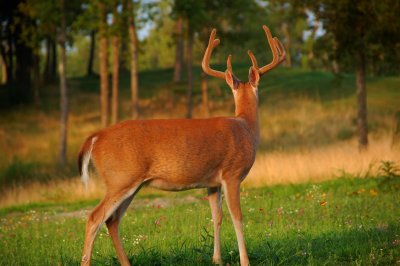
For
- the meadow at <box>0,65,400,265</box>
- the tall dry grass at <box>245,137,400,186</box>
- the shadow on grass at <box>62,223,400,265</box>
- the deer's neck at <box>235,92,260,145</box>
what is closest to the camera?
the shadow on grass at <box>62,223,400,265</box>

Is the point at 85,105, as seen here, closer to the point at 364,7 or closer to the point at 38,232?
the point at 364,7

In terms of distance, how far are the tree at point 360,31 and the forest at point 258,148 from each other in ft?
0.13

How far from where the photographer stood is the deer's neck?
7.70 m

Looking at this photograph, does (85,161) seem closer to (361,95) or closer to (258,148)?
(258,148)

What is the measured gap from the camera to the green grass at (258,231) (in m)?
7.29

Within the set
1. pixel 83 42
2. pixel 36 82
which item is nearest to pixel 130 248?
pixel 36 82

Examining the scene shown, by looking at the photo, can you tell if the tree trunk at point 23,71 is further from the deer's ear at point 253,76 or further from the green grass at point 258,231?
the deer's ear at point 253,76

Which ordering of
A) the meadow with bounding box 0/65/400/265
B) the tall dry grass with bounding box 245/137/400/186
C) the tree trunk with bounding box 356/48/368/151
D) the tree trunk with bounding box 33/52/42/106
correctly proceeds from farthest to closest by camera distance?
the tree trunk with bounding box 33/52/42/106 → the tree trunk with bounding box 356/48/368/151 → the tall dry grass with bounding box 245/137/400/186 → the meadow with bounding box 0/65/400/265

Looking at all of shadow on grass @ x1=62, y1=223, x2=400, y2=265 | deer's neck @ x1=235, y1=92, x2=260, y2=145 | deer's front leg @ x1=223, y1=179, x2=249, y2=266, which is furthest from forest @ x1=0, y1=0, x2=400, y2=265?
deer's neck @ x1=235, y1=92, x2=260, y2=145

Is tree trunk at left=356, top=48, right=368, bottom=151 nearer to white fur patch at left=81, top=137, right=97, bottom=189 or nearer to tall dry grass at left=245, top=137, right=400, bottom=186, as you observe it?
tall dry grass at left=245, top=137, right=400, bottom=186

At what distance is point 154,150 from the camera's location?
6836mm

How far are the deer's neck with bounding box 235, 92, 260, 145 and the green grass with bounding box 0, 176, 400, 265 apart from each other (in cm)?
123

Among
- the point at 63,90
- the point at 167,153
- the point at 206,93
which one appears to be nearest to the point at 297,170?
the point at 167,153

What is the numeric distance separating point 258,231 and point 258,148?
7.70 m
